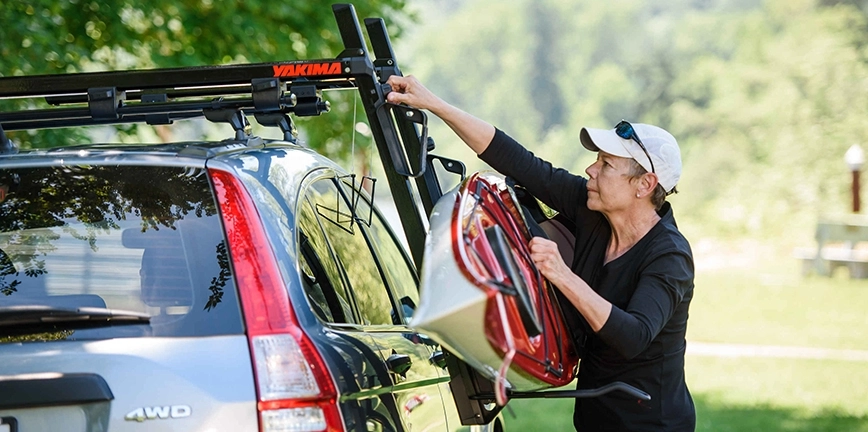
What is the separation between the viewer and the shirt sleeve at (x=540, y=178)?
13.8ft

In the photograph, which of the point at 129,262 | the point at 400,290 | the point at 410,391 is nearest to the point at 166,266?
the point at 129,262

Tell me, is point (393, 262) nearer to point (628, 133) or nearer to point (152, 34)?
point (628, 133)

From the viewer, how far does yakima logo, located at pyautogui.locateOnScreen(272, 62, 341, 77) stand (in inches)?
146

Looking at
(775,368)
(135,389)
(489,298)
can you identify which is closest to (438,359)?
(489,298)

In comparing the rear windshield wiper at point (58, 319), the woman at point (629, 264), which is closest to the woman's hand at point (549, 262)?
the woman at point (629, 264)

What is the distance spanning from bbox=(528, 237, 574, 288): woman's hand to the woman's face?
0.42 meters

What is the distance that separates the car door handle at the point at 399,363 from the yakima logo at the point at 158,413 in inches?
31.3

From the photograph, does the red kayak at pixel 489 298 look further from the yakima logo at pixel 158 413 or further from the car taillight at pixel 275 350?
the yakima logo at pixel 158 413

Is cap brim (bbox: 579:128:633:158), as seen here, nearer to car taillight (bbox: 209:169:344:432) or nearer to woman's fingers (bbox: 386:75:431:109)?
woman's fingers (bbox: 386:75:431:109)

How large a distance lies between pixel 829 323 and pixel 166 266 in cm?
1629

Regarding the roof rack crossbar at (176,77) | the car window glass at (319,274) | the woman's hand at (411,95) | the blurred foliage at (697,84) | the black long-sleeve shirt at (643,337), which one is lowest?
the black long-sleeve shirt at (643,337)

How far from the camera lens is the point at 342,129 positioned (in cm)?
1187

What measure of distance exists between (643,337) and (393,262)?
164cm

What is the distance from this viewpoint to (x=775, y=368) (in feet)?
43.7
